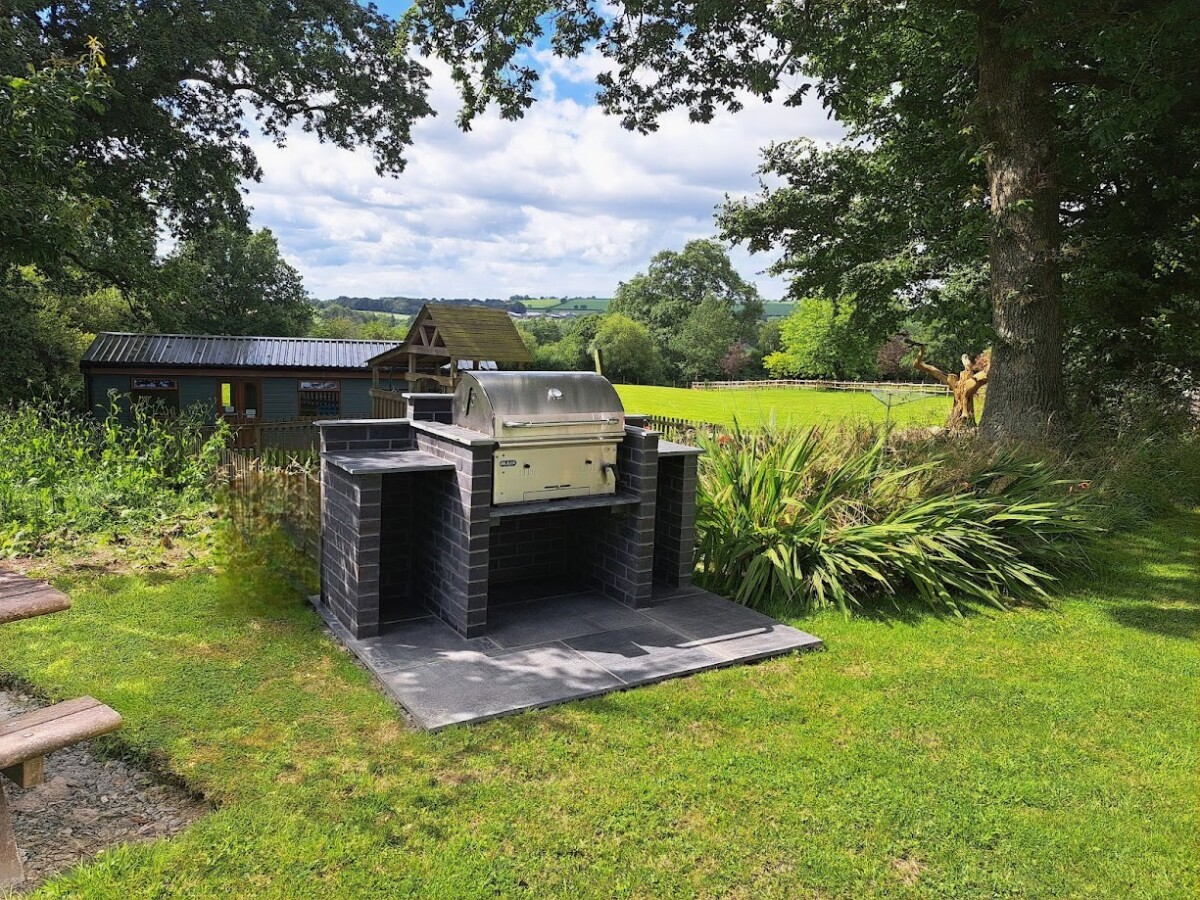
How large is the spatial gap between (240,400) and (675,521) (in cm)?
1669

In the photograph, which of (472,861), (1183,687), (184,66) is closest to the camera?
(472,861)

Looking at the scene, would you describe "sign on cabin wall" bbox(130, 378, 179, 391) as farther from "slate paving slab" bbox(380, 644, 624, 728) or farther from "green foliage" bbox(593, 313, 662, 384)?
"green foliage" bbox(593, 313, 662, 384)

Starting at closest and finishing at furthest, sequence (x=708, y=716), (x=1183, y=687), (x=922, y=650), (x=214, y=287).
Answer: (x=708, y=716) < (x=1183, y=687) < (x=922, y=650) < (x=214, y=287)

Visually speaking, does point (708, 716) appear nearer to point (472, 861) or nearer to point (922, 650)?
point (472, 861)

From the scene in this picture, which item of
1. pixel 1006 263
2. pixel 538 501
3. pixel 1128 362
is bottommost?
pixel 538 501

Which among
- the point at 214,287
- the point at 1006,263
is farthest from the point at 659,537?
the point at 214,287

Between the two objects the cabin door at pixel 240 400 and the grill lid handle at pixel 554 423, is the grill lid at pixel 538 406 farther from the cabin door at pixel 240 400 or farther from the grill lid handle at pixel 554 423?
the cabin door at pixel 240 400

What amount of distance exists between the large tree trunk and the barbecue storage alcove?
634 cm

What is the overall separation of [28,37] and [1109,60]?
47.3ft

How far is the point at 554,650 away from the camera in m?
4.73

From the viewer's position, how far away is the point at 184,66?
13.0 m

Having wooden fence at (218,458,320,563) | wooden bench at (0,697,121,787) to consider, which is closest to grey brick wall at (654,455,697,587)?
wooden fence at (218,458,320,563)

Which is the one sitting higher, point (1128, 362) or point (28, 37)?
point (28, 37)

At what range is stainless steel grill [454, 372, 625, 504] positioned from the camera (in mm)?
4836
